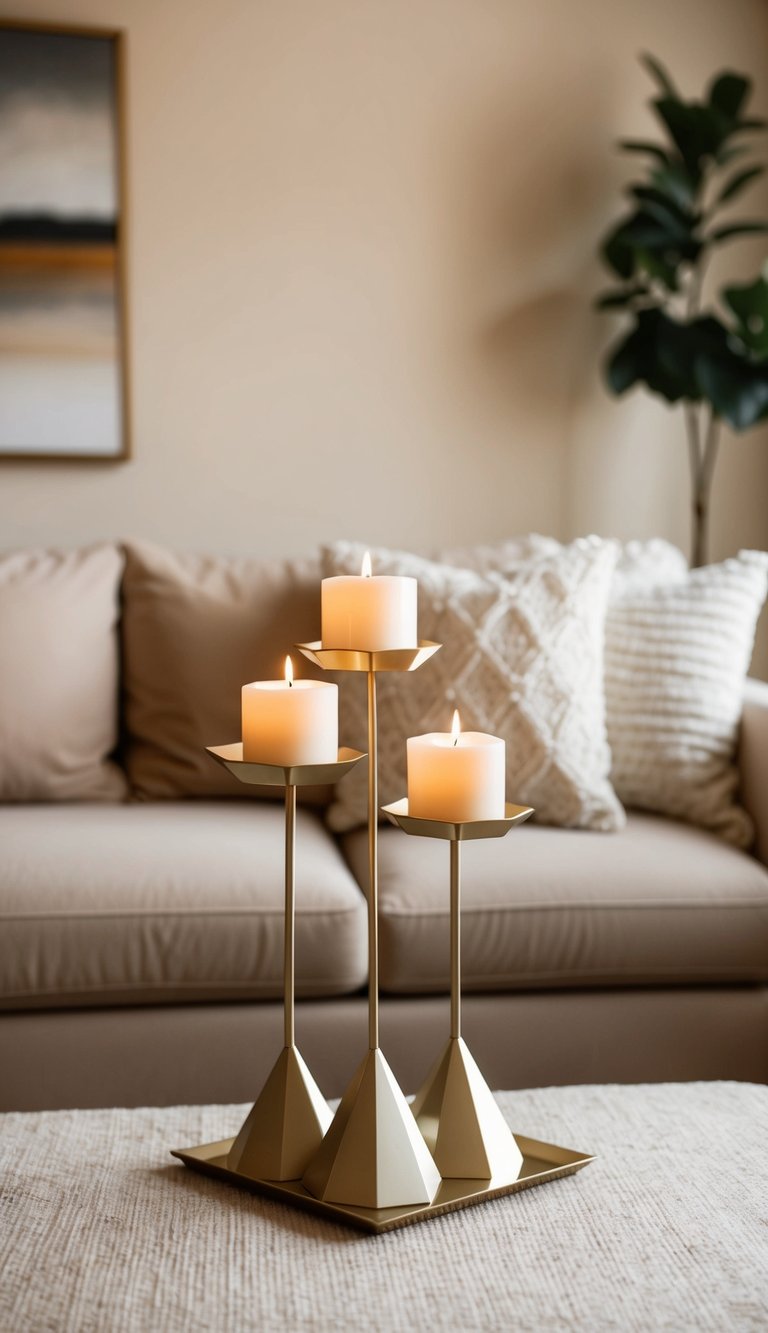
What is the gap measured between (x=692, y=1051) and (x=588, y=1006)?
7.1 inches

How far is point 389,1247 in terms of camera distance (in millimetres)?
995

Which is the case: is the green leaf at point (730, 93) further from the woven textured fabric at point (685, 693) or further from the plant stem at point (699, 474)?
the woven textured fabric at point (685, 693)

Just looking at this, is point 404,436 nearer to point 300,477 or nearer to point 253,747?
point 300,477

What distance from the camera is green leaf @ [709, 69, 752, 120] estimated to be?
2.74 meters

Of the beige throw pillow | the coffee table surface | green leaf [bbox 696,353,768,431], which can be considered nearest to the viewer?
the coffee table surface

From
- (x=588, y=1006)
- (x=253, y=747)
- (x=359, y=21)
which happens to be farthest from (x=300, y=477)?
(x=253, y=747)

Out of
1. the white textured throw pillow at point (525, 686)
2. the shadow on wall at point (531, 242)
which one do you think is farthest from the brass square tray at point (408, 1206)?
the shadow on wall at point (531, 242)

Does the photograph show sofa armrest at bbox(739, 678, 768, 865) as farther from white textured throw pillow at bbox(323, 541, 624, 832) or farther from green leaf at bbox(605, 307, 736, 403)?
green leaf at bbox(605, 307, 736, 403)

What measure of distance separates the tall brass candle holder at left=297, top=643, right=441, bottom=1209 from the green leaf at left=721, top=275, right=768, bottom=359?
1.90 metres

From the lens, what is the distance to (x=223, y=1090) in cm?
181

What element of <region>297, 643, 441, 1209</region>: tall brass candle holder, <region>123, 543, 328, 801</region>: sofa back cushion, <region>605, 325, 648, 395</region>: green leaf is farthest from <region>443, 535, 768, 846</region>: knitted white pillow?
<region>297, 643, 441, 1209</region>: tall brass candle holder

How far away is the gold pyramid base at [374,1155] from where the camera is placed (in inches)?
40.8

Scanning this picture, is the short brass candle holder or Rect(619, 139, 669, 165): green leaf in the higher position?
Rect(619, 139, 669, 165): green leaf

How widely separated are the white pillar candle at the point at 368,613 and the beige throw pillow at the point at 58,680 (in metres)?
1.31
